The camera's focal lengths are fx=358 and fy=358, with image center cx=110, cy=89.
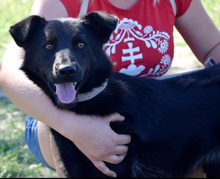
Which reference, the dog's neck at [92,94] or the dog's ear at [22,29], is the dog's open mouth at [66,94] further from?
the dog's ear at [22,29]

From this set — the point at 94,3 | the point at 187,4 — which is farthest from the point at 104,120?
the point at 187,4

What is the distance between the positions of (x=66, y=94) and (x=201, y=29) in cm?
144

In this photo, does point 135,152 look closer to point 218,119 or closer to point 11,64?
point 218,119

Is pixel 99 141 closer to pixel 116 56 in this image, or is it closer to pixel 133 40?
pixel 116 56

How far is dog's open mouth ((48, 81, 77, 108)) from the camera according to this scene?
6.55 feet

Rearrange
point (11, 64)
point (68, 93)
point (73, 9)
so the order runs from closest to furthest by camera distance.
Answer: point (68, 93) < point (11, 64) < point (73, 9)

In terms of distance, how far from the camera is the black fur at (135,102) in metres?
2.14

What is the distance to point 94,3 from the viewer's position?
2584mm

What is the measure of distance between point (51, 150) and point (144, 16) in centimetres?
121

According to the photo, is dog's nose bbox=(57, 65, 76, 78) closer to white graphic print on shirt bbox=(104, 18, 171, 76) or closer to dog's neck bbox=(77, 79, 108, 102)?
dog's neck bbox=(77, 79, 108, 102)

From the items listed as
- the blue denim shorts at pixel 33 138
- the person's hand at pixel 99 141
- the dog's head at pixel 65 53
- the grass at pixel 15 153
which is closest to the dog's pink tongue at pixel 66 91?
the dog's head at pixel 65 53

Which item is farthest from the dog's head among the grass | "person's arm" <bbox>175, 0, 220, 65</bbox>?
the grass

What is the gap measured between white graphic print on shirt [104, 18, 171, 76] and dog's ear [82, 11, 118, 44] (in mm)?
369

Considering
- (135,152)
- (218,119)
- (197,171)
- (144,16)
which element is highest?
(144,16)
